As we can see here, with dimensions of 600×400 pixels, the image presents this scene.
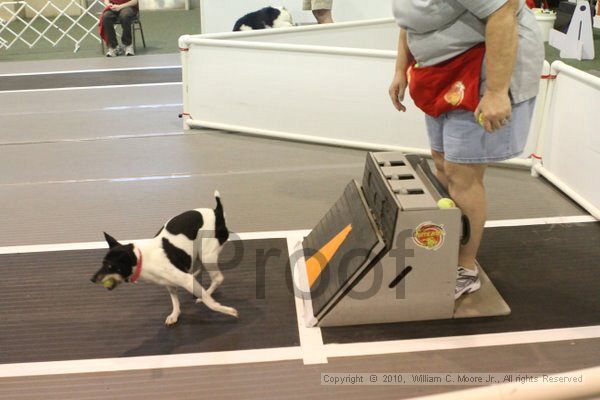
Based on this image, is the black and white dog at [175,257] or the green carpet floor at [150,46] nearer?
the black and white dog at [175,257]

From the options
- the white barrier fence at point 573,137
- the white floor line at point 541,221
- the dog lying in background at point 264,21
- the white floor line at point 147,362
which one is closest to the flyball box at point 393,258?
the white floor line at point 147,362

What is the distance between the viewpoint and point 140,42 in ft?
27.1

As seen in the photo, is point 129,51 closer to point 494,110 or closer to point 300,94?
point 300,94

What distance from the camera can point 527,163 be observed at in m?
3.68

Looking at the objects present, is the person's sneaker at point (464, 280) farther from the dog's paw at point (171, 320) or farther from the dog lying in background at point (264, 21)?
the dog lying in background at point (264, 21)

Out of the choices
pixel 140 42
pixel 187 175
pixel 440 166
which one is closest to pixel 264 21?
pixel 140 42

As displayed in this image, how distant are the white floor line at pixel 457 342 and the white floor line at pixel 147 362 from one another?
0.19m

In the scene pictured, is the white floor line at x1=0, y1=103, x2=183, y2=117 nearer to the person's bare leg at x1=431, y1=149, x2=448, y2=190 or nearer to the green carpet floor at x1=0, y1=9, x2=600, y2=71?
the green carpet floor at x1=0, y1=9, x2=600, y2=71

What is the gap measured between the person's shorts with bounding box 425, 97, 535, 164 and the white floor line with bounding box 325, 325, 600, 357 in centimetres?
65

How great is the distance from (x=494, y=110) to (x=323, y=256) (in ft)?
2.96

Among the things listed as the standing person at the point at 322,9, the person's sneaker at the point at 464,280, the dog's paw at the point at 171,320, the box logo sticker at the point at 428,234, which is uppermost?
the standing person at the point at 322,9

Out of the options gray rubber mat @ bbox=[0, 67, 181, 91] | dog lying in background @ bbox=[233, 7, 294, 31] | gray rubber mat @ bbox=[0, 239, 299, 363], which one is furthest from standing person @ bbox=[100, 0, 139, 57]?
gray rubber mat @ bbox=[0, 239, 299, 363]

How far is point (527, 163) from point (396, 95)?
150 centimetres

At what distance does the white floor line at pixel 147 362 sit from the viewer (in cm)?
211
